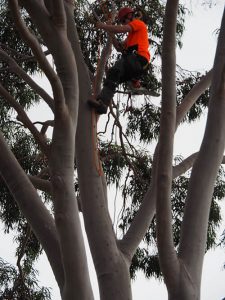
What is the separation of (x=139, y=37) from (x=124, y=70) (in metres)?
0.29

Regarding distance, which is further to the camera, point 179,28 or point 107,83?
point 179,28

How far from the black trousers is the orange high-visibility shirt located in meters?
0.07

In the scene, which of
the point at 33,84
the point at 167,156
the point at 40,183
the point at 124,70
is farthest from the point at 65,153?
the point at 124,70

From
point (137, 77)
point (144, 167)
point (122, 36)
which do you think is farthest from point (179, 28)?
point (137, 77)

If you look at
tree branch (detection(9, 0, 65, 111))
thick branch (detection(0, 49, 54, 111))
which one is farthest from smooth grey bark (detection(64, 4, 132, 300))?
Answer: tree branch (detection(9, 0, 65, 111))

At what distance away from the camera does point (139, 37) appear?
16.9ft

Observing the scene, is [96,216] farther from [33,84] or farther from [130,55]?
[130,55]

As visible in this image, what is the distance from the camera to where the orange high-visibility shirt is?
508cm

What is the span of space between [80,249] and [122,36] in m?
3.77

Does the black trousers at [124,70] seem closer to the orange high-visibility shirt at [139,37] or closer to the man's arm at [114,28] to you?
the orange high-visibility shirt at [139,37]

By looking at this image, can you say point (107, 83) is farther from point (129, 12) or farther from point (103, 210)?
point (103, 210)

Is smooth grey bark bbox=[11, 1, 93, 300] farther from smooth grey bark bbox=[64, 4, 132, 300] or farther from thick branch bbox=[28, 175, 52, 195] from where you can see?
thick branch bbox=[28, 175, 52, 195]

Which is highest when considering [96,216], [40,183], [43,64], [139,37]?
[139,37]

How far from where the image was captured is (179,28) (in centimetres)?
766
